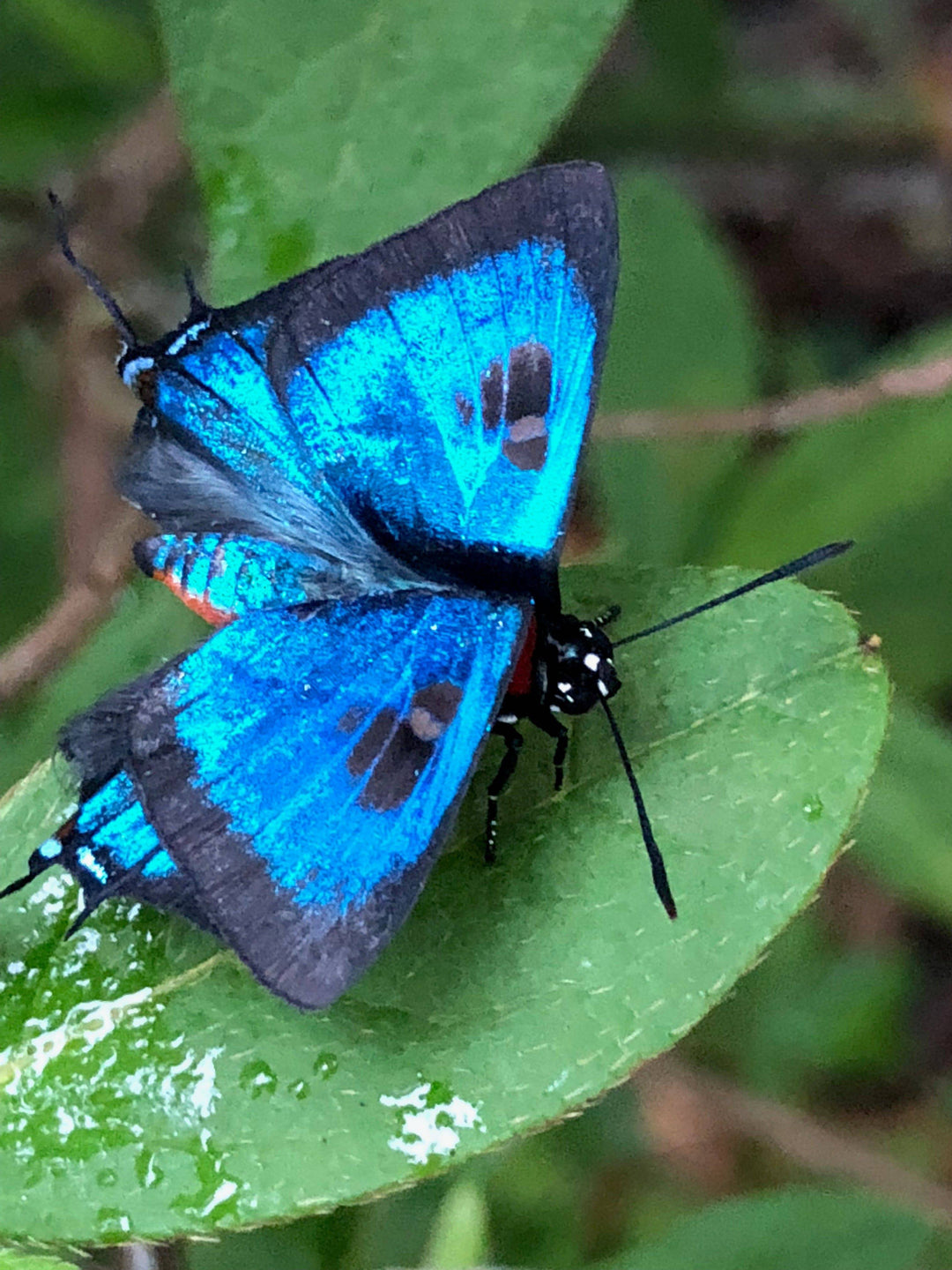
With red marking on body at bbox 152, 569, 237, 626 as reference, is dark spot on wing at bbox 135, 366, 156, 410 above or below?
above

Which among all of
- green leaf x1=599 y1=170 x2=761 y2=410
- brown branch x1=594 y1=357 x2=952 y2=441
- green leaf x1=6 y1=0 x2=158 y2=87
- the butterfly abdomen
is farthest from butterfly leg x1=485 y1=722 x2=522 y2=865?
green leaf x1=6 y1=0 x2=158 y2=87

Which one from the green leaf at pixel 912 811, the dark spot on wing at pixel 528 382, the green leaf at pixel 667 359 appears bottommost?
the green leaf at pixel 912 811

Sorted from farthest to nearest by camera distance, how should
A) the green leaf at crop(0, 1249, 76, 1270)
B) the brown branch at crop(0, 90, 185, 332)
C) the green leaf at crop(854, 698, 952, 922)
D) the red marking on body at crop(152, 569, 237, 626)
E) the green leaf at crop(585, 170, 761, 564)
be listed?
the green leaf at crop(585, 170, 761, 564), the brown branch at crop(0, 90, 185, 332), the green leaf at crop(854, 698, 952, 922), the red marking on body at crop(152, 569, 237, 626), the green leaf at crop(0, 1249, 76, 1270)

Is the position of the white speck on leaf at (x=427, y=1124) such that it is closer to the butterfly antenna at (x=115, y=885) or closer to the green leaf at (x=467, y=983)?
the green leaf at (x=467, y=983)

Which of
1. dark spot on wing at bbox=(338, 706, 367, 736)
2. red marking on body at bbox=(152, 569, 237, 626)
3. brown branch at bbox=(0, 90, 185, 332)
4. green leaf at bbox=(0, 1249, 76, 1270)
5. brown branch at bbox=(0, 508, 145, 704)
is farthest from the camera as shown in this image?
brown branch at bbox=(0, 90, 185, 332)

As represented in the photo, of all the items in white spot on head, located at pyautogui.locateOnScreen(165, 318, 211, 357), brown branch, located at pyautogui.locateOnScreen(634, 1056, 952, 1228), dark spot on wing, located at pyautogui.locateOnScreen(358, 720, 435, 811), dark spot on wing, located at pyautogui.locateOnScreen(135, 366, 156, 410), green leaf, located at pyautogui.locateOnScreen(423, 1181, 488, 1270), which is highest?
white spot on head, located at pyautogui.locateOnScreen(165, 318, 211, 357)

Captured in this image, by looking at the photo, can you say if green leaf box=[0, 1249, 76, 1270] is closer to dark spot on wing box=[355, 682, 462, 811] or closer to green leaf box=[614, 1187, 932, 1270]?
dark spot on wing box=[355, 682, 462, 811]

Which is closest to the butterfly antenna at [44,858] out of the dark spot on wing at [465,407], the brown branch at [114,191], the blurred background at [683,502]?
the dark spot on wing at [465,407]
